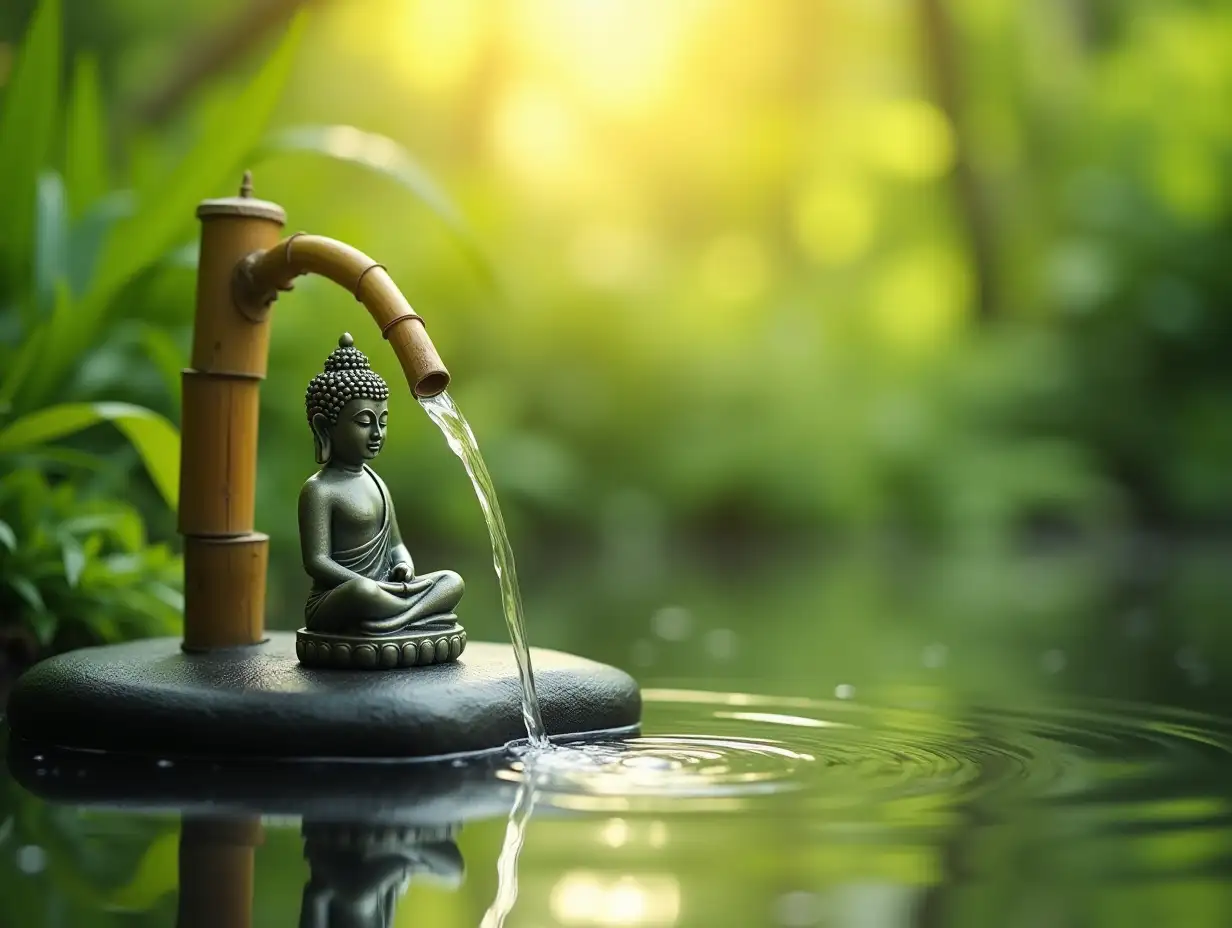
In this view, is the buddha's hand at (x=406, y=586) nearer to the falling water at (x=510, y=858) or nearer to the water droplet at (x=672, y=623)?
the falling water at (x=510, y=858)

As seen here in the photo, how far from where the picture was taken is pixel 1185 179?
7883 millimetres

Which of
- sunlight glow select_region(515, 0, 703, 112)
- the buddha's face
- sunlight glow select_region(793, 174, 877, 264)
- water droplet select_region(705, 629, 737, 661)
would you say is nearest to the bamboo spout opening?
the buddha's face

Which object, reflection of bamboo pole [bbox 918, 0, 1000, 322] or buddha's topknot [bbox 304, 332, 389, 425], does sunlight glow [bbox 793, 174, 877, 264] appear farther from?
buddha's topknot [bbox 304, 332, 389, 425]

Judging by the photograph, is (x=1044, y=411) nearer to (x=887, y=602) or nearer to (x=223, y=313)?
(x=887, y=602)

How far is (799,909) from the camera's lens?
1.34m

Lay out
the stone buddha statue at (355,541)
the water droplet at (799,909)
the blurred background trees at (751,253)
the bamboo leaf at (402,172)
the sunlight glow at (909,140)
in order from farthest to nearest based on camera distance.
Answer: the sunlight glow at (909,140) < the blurred background trees at (751,253) < the bamboo leaf at (402,172) < the stone buddha statue at (355,541) < the water droplet at (799,909)

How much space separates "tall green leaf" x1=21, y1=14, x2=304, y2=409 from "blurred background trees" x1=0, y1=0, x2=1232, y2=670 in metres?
0.63

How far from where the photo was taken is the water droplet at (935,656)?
3160 mm

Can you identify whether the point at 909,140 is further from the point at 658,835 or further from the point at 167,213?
the point at 658,835

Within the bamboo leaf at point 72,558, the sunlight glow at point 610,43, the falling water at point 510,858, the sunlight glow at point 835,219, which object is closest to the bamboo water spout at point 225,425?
the bamboo leaf at point 72,558

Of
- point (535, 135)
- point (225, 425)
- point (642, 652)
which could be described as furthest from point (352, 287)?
point (535, 135)

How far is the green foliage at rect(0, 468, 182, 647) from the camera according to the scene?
111 inches

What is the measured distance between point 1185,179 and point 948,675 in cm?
562

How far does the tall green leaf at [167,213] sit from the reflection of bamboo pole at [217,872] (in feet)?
5.24
